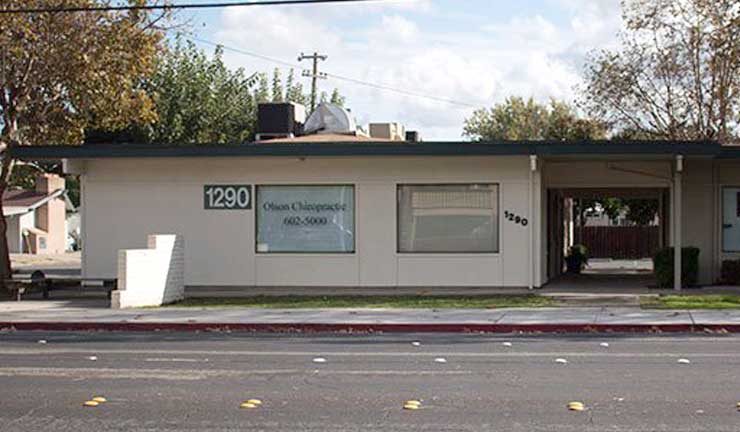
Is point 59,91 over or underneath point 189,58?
underneath

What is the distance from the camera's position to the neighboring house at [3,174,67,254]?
62969mm

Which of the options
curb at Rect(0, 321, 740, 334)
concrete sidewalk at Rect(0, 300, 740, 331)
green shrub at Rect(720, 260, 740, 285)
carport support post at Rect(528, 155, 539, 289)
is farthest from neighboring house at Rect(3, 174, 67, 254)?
green shrub at Rect(720, 260, 740, 285)

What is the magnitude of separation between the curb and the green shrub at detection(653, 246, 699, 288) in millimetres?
7536

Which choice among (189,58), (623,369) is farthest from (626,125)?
(623,369)

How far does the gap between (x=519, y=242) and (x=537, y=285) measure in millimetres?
1080

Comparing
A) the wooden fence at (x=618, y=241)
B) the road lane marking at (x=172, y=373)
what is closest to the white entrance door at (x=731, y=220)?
the road lane marking at (x=172, y=373)

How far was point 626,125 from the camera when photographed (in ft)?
136

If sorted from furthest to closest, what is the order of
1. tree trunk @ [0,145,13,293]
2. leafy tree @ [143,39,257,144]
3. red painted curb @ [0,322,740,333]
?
leafy tree @ [143,39,257,144]
tree trunk @ [0,145,13,293]
red painted curb @ [0,322,740,333]

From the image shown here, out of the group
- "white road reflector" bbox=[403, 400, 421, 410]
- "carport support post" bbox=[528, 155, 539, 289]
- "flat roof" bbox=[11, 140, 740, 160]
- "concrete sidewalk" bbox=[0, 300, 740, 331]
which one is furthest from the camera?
"carport support post" bbox=[528, 155, 539, 289]

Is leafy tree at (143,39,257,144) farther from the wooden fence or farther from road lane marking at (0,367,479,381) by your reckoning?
road lane marking at (0,367,479,381)

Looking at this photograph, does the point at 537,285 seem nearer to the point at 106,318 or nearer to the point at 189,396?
the point at 106,318

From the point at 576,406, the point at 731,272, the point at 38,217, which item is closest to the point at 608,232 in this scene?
the point at 731,272

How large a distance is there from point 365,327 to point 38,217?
5345cm

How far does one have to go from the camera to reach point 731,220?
26.0m
